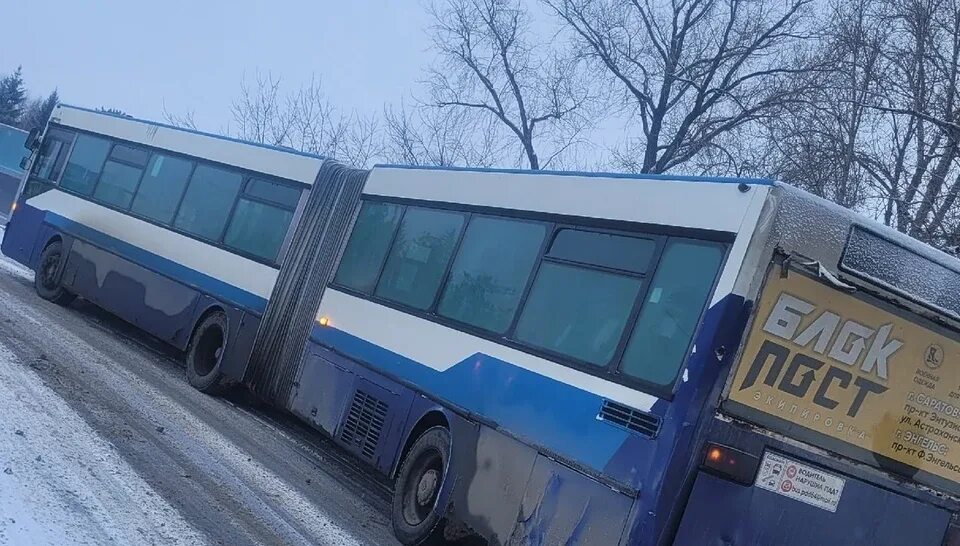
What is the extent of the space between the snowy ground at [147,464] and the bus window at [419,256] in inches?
72.8

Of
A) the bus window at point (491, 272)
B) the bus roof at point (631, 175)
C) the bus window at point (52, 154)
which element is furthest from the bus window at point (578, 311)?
the bus window at point (52, 154)

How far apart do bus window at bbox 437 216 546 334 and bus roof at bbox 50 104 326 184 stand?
3.87 meters

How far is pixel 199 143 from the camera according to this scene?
1402 cm

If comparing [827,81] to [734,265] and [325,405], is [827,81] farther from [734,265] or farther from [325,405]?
[734,265]

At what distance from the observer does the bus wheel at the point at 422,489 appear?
7891 mm

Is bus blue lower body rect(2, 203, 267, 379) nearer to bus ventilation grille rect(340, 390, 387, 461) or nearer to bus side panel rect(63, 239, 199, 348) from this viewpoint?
bus side panel rect(63, 239, 199, 348)

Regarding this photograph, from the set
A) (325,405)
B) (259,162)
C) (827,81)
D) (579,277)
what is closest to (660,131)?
(827,81)

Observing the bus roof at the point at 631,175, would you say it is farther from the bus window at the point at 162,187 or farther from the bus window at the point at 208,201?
the bus window at the point at 162,187

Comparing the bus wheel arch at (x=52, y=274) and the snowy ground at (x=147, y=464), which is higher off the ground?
the bus wheel arch at (x=52, y=274)

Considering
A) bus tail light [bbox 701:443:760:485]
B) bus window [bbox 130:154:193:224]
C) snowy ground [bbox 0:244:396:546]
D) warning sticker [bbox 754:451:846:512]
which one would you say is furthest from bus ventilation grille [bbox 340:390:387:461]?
bus window [bbox 130:154:193:224]

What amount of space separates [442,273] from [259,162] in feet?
15.8

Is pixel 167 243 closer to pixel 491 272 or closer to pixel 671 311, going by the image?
pixel 491 272

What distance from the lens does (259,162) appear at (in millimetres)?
12898

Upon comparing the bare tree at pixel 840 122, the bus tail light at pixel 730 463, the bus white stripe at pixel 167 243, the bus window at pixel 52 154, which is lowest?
the bus white stripe at pixel 167 243
